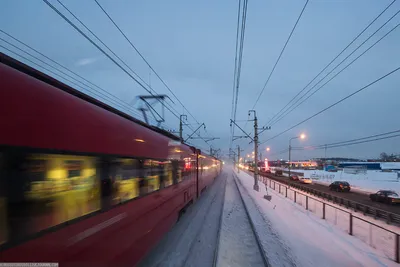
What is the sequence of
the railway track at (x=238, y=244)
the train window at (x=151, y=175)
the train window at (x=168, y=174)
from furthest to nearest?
the train window at (x=168, y=174), the railway track at (x=238, y=244), the train window at (x=151, y=175)

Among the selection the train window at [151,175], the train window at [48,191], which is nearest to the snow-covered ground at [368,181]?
the train window at [151,175]

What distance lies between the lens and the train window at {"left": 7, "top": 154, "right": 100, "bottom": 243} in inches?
102

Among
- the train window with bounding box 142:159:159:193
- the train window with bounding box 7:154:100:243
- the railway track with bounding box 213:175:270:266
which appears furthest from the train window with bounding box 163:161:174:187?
the train window with bounding box 7:154:100:243

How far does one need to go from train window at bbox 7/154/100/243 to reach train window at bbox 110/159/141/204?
625mm

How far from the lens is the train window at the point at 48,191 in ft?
8.51

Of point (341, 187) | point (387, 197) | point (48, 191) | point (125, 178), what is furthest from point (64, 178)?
point (341, 187)

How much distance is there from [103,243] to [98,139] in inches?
61.9

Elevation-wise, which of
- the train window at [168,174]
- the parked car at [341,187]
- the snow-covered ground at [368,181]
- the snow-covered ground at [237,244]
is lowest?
the snow-covered ground at [368,181]

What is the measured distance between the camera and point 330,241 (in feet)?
26.2

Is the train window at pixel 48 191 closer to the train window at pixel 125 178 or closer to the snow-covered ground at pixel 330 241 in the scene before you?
the train window at pixel 125 178

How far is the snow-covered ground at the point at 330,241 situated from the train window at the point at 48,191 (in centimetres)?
537

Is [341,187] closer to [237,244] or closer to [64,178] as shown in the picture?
[237,244]

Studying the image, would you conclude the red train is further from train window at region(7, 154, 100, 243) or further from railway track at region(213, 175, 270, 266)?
railway track at region(213, 175, 270, 266)

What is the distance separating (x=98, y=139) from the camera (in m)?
3.90
